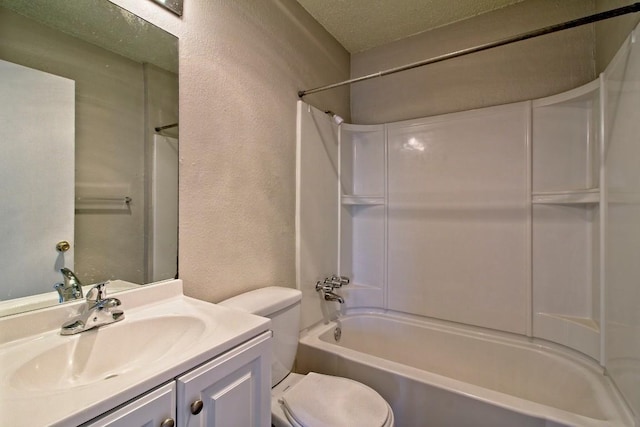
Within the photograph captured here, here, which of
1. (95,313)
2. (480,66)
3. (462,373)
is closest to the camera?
(95,313)

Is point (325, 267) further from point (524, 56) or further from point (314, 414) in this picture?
point (524, 56)

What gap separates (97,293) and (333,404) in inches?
38.8

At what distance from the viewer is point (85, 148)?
972mm

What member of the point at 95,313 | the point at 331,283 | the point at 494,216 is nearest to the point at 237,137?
the point at 95,313

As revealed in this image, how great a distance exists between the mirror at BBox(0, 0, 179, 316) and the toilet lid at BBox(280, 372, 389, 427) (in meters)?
0.75

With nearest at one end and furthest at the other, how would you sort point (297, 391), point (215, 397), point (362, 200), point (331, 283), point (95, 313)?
point (215, 397) → point (95, 313) → point (297, 391) → point (331, 283) → point (362, 200)

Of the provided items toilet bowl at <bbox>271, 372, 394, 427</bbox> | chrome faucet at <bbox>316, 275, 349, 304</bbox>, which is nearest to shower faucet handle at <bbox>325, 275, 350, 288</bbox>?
chrome faucet at <bbox>316, 275, 349, 304</bbox>

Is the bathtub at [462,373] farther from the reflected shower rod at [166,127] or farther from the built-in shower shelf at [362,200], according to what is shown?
the reflected shower rod at [166,127]

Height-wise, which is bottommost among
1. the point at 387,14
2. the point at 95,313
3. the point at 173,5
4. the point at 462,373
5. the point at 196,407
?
the point at 462,373

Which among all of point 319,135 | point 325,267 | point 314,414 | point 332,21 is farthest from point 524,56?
point 314,414

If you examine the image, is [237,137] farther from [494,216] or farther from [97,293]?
[494,216]

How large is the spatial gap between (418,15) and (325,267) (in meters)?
1.85

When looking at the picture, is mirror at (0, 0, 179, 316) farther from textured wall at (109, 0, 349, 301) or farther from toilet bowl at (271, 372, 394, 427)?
toilet bowl at (271, 372, 394, 427)

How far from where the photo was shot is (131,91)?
1104 mm
